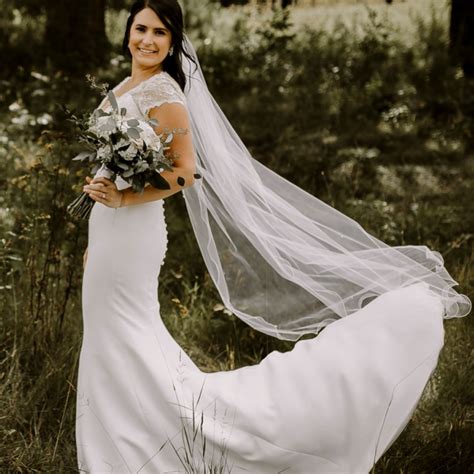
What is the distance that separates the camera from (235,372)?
3.68 m

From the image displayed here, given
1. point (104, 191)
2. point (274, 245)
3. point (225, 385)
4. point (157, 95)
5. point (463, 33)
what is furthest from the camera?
point (463, 33)

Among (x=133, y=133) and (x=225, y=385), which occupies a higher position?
(x=133, y=133)

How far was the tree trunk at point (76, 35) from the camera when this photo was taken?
9914 mm

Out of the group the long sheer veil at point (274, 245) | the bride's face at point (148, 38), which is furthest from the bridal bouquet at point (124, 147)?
the long sheer veil at point (274, 245)

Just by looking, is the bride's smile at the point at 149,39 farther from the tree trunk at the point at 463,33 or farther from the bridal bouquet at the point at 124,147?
the tree trunk at the point at 463,33

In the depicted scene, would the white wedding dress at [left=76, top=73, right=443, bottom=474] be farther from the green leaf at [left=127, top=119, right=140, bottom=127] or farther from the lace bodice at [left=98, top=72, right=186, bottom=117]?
the green leaf at [left=127, top=119, right=140, bottom=127]

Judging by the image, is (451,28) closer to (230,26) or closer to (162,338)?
(230,26)

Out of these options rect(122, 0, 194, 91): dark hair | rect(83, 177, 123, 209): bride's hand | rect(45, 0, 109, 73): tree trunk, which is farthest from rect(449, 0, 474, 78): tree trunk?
rect(83, 177, 123, 209): bride's hand

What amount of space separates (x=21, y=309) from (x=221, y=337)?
1.16m

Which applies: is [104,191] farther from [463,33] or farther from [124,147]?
[463,33]

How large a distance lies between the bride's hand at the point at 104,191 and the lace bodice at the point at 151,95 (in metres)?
0.34

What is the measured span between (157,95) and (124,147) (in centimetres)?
40

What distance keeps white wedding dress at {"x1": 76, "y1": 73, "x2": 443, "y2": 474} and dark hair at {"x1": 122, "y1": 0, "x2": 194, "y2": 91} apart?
4.9 inches

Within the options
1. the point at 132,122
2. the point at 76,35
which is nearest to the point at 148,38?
the point at 132,122
